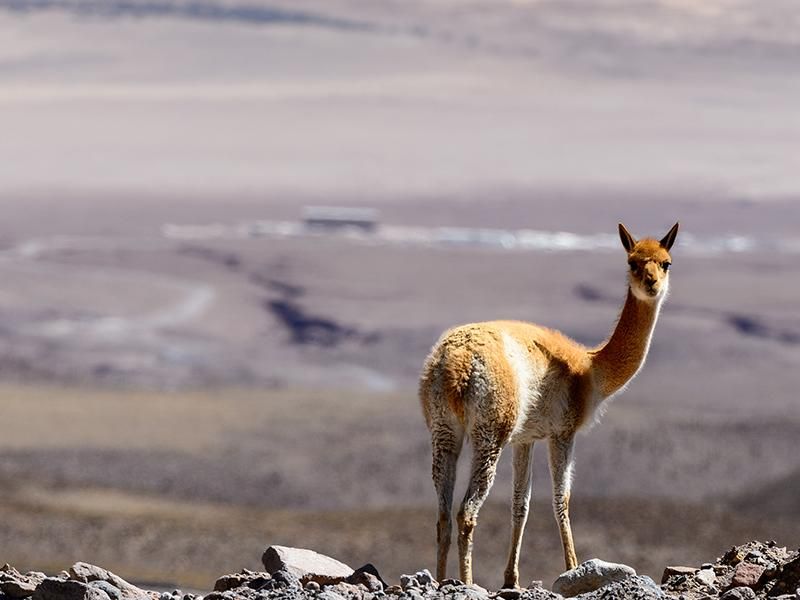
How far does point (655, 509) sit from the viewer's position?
54812 mm

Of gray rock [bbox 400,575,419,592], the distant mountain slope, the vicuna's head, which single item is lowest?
the distant mountain slope

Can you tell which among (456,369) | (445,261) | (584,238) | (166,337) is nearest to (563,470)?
(456,369)

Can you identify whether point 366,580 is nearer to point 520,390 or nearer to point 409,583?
point 409,583

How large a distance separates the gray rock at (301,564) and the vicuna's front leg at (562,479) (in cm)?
228

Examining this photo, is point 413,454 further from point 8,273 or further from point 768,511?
point 8,273

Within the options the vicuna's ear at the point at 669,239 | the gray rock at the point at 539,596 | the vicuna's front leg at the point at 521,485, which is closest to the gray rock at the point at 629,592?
the gray rock at the point at 539,596

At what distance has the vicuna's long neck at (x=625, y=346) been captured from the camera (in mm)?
16438

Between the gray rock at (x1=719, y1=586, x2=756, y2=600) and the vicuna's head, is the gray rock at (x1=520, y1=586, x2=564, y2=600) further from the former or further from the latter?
the vicuna's head

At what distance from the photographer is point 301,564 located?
47.6ft

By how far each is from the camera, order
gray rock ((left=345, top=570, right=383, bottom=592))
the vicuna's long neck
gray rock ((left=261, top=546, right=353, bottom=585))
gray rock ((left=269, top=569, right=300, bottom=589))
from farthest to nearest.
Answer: the vicuna's long neck, gray rock ((left=261, top=546, right=353, bottom=585)), gray rock ((left=345, top=570, right=383, bottom=592)), gray rock ((left=269, top=569, right=300, bottom=589))

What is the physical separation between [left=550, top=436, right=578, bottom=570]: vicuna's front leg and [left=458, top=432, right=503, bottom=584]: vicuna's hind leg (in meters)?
1.25

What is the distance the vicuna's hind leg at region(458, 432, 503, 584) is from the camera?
14688mm

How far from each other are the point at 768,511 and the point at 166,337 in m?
39.8

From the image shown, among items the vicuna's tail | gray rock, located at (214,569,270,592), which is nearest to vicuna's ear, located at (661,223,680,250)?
the vicuna's tail
